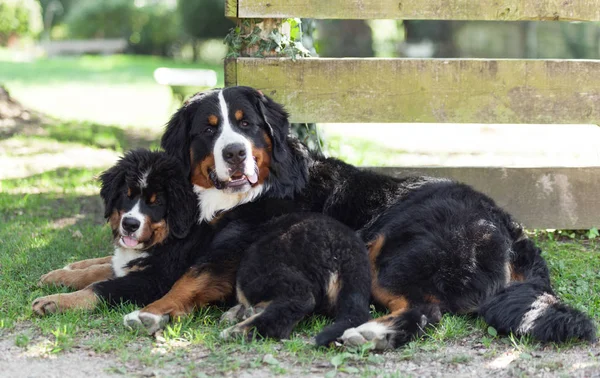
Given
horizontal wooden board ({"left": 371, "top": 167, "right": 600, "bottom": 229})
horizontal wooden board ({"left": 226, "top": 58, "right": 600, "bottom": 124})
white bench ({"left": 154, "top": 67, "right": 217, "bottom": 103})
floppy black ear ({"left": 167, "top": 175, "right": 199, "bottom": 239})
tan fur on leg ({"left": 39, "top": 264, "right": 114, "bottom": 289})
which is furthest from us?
white bench ({"left": 154, "top": 67, "right": 217, "bottom": 103})

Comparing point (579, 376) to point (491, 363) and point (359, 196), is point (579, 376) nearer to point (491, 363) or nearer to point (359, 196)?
point (491, 363)

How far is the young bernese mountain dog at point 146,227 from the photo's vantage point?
4.81 metres

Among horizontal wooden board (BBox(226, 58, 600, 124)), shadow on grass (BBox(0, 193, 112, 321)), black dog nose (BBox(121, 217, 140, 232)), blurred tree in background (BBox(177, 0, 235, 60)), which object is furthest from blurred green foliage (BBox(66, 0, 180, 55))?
black dog nose (BBox(121, 217, 140, 232))

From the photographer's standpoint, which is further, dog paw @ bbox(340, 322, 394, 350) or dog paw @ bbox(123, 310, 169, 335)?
dog paw @ bbox(123, 310, 169, 335)

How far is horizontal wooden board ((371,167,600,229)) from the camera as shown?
6.35 metres

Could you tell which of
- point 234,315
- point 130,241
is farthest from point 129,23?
point 234,315

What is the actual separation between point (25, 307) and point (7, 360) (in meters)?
0.82

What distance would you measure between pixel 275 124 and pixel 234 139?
0.40m

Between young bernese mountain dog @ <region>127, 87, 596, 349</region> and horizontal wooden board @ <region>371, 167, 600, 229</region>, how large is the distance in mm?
1240

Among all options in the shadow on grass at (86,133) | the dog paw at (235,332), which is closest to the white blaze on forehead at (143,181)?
the dog paw at (235,332)

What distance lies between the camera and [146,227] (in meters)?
4.86

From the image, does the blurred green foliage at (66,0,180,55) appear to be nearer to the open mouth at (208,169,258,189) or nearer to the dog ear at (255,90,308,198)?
the dog ear at (255,90,308,198)

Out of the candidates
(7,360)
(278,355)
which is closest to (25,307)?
(7,360)

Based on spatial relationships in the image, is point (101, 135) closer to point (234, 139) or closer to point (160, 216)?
point (160, 216)
